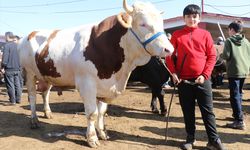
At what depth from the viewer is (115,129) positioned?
6738mm

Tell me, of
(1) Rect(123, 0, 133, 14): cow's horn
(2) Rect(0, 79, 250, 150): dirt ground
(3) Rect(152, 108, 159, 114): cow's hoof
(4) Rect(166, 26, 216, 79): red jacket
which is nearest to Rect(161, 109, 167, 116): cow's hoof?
(2) Rect(0, 79, 250, 150): dirt ground

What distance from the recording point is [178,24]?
18.1 metres

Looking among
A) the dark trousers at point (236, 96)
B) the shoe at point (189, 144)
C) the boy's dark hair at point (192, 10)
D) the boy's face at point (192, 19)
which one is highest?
the boy's dark hair at point (192, 10)

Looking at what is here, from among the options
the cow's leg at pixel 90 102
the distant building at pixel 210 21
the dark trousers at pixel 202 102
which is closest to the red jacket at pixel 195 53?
the dark trousers at pixel 202 102

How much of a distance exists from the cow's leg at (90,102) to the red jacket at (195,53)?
1.35 metres

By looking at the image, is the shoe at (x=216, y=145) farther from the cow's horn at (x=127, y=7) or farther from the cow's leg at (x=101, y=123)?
the cow's horn at (x=127, y=7)

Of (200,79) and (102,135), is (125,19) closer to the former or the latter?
(200,79)

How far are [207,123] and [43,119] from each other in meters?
3.61

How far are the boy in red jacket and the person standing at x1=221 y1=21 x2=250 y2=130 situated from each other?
1684mm

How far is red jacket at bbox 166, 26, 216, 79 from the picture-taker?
16.6ft

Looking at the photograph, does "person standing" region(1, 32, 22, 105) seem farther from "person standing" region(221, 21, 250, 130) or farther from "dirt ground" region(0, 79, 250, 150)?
"person standing" region(221, 21, 250, 130)

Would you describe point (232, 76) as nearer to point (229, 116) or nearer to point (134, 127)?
point (229, 116)

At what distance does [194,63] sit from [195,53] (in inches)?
5.4

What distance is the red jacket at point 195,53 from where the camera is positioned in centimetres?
507
